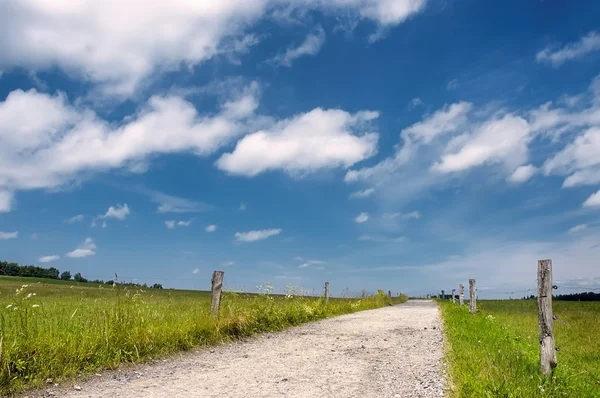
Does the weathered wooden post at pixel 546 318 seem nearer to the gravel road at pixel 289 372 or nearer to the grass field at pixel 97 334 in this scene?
the gravel road at pixel 289 372

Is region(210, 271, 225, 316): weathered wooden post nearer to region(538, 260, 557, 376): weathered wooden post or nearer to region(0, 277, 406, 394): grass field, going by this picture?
region(0, 277, 406, 394): grass field

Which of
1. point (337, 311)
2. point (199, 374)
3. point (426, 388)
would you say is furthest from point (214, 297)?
point (337, 311)

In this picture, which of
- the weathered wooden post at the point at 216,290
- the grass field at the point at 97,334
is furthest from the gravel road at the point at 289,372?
the weathered wooden post at the point at 216,290

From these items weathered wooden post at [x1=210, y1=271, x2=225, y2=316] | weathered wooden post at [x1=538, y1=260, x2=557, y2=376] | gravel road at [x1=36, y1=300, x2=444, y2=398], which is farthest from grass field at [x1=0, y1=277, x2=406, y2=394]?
weathered wooden post at [x1=538, y1=260, x2=557, y2=376]

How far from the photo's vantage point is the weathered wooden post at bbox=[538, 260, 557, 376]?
7.45 metres

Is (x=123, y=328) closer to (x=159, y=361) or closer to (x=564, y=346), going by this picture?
(x=159, y=361)

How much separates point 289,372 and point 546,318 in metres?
4.42

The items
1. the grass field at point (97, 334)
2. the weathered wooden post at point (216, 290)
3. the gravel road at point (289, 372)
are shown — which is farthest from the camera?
the weathered wooden post at point (216, 290)

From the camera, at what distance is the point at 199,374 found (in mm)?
6965

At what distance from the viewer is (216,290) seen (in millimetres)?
11641

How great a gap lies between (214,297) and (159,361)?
365 cm

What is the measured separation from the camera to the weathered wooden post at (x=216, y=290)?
1134 centimetres

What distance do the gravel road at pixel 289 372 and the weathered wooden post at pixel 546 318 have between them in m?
1.68

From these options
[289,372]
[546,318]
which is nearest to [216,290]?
[289,372]
